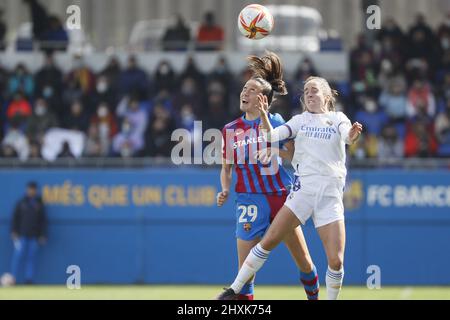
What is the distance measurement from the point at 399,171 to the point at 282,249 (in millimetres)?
2649

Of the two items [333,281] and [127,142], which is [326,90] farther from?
[127,142]

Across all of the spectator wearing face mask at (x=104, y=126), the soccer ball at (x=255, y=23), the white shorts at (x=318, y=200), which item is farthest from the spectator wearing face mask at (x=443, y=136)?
the white shorts at (x=318, y=200)

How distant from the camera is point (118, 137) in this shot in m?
20.0

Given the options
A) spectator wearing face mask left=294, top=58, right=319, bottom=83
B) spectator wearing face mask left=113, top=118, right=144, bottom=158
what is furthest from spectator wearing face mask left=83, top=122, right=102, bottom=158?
spectator wearing face mask left=294, top=58, right=319, bottom=83

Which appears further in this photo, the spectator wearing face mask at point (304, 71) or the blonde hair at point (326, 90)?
the spectator wearing face mask at point (304, 71)

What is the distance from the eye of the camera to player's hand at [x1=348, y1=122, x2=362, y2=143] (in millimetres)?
Result: 9797

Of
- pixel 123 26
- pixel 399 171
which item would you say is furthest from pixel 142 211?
pixel 123 26

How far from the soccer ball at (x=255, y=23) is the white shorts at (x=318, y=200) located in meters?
2.43

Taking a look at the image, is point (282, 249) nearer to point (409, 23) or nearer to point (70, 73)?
point (70, 73)

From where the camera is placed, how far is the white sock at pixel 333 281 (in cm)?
1005

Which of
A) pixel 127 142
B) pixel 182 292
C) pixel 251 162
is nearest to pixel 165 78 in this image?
pixel 127 142

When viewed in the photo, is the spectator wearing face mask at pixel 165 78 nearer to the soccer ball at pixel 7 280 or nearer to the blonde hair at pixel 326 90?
the soccer ball at pixel 7 280

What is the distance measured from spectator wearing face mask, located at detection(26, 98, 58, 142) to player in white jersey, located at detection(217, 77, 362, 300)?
10.4 metres

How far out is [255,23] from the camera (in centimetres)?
1191
